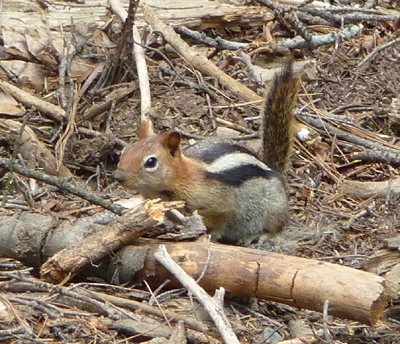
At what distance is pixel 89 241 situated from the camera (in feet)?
11.2

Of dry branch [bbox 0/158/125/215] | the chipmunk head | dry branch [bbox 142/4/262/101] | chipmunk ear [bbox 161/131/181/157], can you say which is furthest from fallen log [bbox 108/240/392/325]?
dry branch [bbox 142/4/262/101]

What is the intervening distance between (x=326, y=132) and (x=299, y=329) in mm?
2591

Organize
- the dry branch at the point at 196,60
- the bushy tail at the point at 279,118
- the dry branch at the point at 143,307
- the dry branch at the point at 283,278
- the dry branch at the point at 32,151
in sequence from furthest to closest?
the dry branch at the point at 196,60, the dry branch at the point at 32,151, the bushy tail at the point at 279,118, the dry branch at the point at 143,307, the dry branch at the point at 283,278

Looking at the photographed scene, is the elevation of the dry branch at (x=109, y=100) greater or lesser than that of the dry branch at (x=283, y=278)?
greater

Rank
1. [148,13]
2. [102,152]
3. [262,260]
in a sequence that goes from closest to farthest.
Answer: [262,260], [102,152], [148,13]

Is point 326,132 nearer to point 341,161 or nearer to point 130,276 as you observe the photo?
point 341,161

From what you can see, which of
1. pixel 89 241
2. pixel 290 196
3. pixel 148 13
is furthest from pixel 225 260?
pixel 148 13


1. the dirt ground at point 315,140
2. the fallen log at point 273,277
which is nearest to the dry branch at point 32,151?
the dirt ground at point 315,140

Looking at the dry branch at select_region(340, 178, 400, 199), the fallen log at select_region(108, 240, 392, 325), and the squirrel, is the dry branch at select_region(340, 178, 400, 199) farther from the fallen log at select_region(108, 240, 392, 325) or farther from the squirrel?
the fallen log at select_region(108, 240, 392, 325)

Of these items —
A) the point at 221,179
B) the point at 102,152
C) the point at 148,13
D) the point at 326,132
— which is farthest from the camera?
the point at 148,13

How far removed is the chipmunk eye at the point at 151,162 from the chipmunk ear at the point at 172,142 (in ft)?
0.44

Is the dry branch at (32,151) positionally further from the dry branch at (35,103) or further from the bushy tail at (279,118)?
the bushy tail at (279,118)

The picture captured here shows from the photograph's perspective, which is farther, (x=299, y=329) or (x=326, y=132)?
(x=326, y=132)

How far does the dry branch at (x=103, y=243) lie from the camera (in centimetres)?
333
